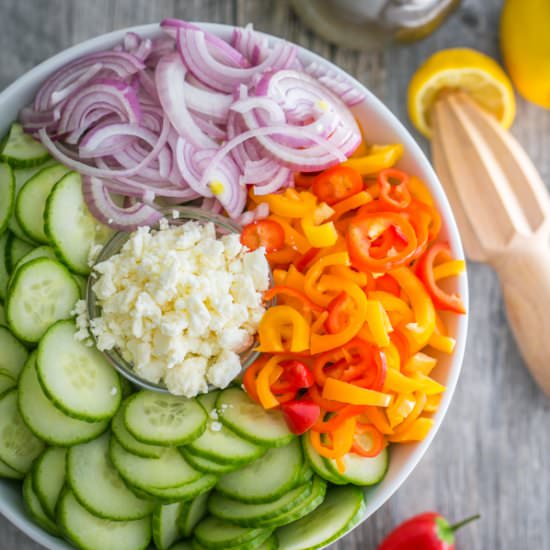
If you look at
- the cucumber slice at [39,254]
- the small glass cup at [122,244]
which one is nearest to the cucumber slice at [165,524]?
the small glass cup at [122,244]

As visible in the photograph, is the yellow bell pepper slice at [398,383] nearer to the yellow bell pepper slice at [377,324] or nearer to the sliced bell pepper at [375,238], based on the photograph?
the yellow bell pepper slice at [377,324]

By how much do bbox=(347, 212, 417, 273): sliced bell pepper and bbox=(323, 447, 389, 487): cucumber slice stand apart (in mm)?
542

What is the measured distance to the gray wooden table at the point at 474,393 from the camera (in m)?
2.64

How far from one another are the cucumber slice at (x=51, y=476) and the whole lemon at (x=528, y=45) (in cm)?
194

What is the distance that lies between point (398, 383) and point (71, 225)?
100cm

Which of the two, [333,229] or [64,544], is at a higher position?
[333,229]

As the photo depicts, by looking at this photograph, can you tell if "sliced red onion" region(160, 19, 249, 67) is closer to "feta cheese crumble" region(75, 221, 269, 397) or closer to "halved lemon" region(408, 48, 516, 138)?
"feta cheese crumble" region(75, 221, 269, 397)

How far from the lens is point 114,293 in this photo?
203cm

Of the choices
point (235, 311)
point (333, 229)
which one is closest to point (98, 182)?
point (235, 311)

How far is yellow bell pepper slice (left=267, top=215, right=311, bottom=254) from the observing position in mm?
2117

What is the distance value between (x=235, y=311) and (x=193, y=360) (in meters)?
0.18

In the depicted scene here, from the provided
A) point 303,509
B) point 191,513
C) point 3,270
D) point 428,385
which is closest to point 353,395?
point 428,385

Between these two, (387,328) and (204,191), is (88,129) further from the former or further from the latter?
(387,328)

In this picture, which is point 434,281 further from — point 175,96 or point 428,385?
point 175,96
